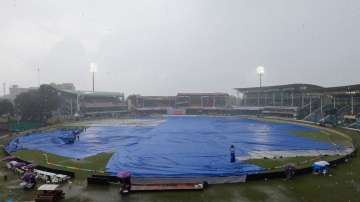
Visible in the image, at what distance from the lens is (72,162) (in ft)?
94.5

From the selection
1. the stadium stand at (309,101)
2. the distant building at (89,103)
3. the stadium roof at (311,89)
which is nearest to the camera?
the stadium roof at (311,89)

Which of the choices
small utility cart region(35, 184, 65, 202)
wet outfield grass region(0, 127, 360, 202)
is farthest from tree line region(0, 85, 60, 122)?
small utility cart region(35, 184, 65, 202)

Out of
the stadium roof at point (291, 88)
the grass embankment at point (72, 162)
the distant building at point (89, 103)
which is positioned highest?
the stadium roof at point (291, 88)

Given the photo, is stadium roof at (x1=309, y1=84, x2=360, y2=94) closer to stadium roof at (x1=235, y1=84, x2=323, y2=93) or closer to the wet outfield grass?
stadium roof at (x1=235, y1=84, x2=323, y2=93)

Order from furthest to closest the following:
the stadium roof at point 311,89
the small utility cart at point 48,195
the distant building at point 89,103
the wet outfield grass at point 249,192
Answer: the distant building at point 89,103 → the stadium roof at point 311,89 → the wet outfield grass at point 249,192 → the small utility cart at point 48,195

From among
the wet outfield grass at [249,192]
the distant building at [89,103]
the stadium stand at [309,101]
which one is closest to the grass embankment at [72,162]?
the wet outfield grass at [249,192]

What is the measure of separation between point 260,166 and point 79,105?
92.3 m

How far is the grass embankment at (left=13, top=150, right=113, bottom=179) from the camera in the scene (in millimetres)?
25031

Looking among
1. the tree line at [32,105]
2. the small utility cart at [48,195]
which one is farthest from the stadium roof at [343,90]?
the tree line at [32,105]

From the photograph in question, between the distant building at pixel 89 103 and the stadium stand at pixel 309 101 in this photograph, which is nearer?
the stadium stand at pixel 309 101

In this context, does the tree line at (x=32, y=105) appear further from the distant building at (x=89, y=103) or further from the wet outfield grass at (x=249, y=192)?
the wet outfield grass at (x=249, y=192)

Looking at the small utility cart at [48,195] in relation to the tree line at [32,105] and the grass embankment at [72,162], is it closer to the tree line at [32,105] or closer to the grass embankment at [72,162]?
the grass embankment at [72,162]

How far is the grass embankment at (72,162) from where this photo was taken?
25031 millimetres

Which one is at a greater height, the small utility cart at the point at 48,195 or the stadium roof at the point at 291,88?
the stadium roof at the point at 291,88
